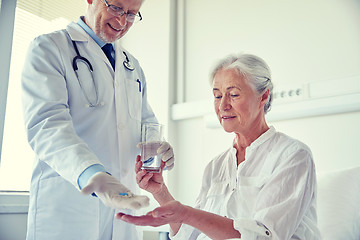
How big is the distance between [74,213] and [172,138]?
1859 millimetres

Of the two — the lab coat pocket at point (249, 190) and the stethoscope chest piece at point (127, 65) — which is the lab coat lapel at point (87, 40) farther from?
the lab coat pocket at point (249, 190)

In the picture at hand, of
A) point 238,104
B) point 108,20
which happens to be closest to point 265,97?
point 238,104

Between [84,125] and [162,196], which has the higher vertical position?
[84,125]

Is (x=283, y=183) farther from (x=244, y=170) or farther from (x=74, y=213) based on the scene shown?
(x=74, y=213)

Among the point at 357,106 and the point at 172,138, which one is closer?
the point at 357,106

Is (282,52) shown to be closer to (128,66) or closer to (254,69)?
(254,69)

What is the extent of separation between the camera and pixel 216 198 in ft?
4.94

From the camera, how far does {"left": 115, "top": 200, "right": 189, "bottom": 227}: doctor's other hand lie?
98cm

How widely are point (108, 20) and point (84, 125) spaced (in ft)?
1.47

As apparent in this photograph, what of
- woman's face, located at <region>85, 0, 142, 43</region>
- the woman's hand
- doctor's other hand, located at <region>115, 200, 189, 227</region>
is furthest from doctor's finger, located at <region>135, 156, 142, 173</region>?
woman's face, located at <region>85, 0, 142, 43</region>

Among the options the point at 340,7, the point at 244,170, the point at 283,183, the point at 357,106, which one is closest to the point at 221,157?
the point at 244,170

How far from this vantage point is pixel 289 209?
46.3 inches

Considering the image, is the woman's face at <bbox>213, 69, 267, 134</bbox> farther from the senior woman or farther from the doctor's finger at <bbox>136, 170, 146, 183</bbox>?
the doctor's finger at <bbox>136, 170, 146, 183</bbox>

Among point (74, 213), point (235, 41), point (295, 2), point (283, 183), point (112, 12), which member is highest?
point (295, 2)
